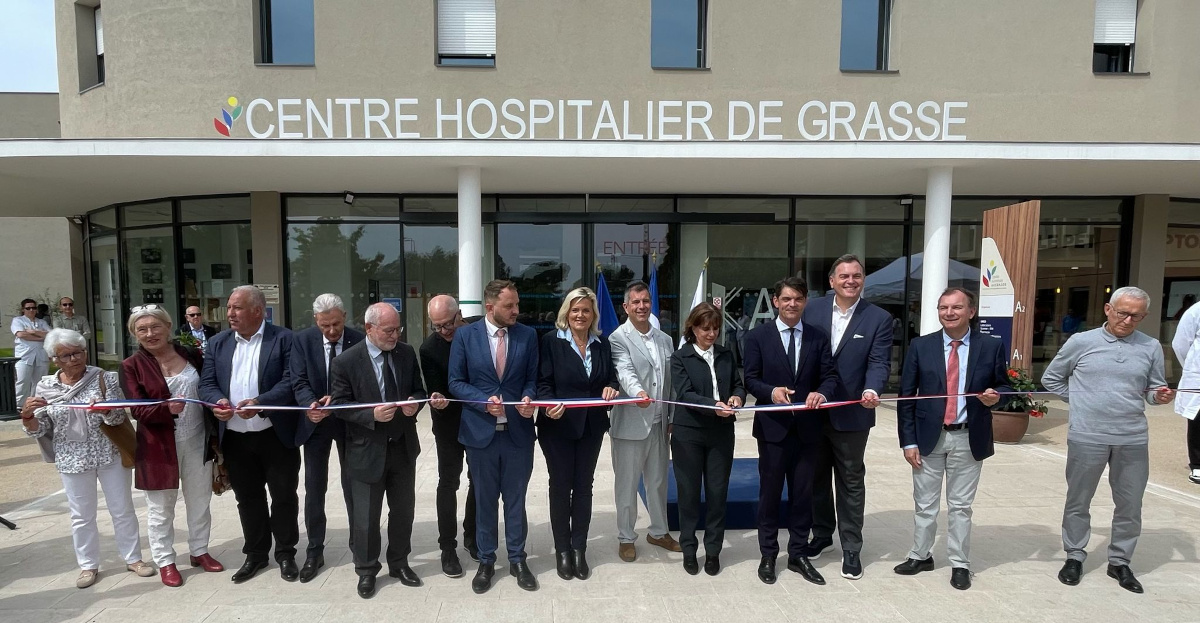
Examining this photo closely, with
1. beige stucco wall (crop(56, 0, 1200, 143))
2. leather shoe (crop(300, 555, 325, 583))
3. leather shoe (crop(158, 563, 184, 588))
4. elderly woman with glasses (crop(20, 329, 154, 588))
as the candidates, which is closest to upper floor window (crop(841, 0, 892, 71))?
beige stucco wall (crop(56, 0, 1200, 143))

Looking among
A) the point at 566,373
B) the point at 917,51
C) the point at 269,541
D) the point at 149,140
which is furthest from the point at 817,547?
the point at 149,140

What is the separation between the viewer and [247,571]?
374 centimetres

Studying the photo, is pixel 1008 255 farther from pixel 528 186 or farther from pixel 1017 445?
pixel 528 186

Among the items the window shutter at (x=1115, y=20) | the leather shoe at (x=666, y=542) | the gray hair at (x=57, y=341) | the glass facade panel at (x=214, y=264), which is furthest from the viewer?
the glass facade panel at (x=214, y=264)

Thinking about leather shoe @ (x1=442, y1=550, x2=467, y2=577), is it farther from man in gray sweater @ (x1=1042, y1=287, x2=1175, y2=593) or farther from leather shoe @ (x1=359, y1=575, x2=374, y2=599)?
man in gray sweater @ (x1=1042, y1=287, x2=1175, y2=593)

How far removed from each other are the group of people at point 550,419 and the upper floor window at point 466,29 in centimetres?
614

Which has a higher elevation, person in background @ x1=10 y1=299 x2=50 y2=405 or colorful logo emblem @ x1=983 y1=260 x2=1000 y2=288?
colorful logo emblem @ x1=983 y1=260 x2=1000 y2=288

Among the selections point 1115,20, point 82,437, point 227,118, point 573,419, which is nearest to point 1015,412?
point 573,419

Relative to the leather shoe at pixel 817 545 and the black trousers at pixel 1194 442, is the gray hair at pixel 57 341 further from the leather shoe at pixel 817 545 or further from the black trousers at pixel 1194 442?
the black trousers at pixel 1194 442

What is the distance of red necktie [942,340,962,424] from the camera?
361 cm

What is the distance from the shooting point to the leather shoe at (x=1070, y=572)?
3662mm

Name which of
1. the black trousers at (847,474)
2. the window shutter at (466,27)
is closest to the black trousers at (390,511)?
the black trousers at (847,474)

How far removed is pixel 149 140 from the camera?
23.9 feet

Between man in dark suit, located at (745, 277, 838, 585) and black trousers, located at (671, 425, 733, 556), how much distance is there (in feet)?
0.82
